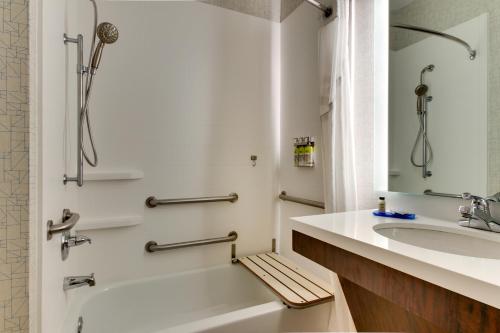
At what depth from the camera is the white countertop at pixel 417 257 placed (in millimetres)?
471

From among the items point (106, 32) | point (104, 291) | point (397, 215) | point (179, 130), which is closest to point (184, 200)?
point (179, 130)

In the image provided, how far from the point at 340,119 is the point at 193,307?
1520 millimetres

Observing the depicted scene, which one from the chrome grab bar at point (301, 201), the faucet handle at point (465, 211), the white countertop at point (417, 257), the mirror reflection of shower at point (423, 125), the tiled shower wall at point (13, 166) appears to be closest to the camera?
the white countertop at point (417, 257)

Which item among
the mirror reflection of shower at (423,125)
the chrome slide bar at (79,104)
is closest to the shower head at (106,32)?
the chrome slide bar at (79,104)

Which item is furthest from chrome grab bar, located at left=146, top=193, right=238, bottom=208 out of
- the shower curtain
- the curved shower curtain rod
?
the curved shower curtain rod

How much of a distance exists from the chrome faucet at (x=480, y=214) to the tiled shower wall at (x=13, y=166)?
135 centimetres

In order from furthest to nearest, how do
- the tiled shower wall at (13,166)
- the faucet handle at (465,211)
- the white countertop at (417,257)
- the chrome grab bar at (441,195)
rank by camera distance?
1. the chrome grab bar at (441,195)
2. the faucet handle at (465,211)
3. the tiled shower wall at (13,166)
4. the white countertop at (417,257)

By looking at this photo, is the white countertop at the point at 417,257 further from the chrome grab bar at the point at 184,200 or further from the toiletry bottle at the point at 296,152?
the chrome grab bar at the point at 184,200

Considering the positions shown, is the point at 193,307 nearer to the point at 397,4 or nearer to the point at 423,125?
the point at 423,125

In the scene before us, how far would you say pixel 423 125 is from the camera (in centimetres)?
107

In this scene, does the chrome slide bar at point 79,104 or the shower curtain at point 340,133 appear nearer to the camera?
the chrome slide bar at point 79,104

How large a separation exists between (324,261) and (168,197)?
1193mm

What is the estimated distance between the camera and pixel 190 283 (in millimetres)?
1728

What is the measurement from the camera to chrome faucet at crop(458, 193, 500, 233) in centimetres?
77
